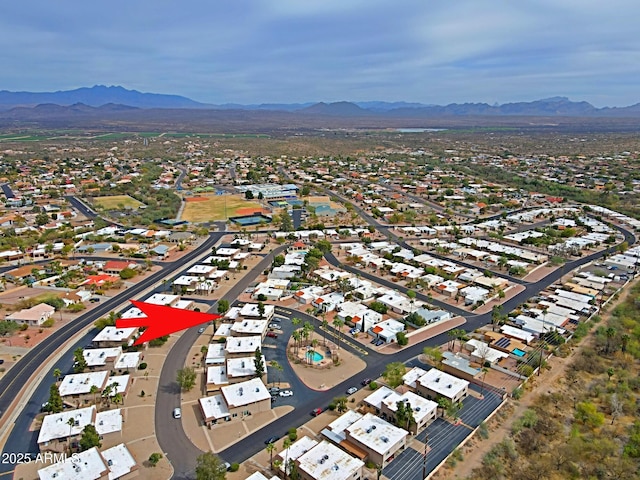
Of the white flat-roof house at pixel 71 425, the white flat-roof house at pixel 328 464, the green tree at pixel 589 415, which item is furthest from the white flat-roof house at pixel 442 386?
the white flat-roof house at pixel 71 425

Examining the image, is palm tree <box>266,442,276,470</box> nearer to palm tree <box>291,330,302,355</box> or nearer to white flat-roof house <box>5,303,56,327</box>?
palm tree <box>291,330,302,355</box>

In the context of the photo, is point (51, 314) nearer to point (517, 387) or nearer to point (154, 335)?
point (154, 335)

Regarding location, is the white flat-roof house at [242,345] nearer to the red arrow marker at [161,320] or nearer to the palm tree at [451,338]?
the red arrow marker at [161,320]

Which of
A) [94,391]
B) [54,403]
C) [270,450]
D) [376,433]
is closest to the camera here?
[270,450]

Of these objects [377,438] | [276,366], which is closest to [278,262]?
[276,366]

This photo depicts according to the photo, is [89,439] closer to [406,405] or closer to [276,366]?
[276,366]

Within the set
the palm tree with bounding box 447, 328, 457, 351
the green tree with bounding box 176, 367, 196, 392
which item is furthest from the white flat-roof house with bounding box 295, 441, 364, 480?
the palm tree with bounding box 447, 328, 457, 351

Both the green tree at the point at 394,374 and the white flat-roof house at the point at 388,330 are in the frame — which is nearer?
the green tree at the point at 394,374
